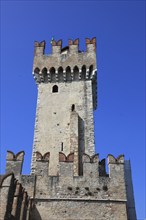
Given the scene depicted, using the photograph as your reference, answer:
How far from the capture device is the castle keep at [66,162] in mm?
13281

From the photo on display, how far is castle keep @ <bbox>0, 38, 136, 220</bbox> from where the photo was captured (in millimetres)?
13281

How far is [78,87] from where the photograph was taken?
20.4 metres

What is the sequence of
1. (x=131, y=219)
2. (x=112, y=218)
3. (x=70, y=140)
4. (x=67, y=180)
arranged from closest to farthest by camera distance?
(x=112, y=218), (x=67, y=180), (x=131, y=219), (x=70, y=140)

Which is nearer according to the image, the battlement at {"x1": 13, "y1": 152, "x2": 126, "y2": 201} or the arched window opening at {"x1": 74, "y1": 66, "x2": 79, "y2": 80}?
the battlement at {"x1": 13, "y1": 152, "x2": 126, "y2": 201}

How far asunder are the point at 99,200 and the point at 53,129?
6.42 meters

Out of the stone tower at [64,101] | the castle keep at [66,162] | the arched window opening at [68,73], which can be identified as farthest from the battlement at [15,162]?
the arched window opening at [68,73]

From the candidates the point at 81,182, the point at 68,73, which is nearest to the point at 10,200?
the point at 81,182

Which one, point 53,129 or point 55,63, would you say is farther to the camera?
point 55,63

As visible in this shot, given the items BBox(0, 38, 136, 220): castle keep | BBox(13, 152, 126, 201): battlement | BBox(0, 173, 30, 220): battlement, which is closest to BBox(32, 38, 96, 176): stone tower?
BBox(0, 38, 136, 220): castle keep

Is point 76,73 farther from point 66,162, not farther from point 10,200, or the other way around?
point 10,200

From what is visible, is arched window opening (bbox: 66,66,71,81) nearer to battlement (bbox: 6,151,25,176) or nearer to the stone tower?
the stone tower

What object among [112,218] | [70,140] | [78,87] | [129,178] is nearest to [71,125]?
[70,140]

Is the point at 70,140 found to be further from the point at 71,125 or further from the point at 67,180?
the point at 67,180

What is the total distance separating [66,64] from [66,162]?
9.31 m
